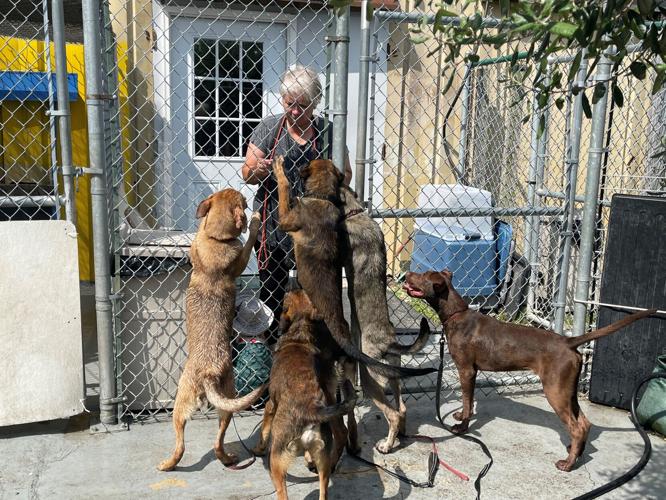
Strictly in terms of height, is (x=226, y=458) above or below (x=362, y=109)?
below

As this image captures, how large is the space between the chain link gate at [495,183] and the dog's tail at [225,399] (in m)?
1.75

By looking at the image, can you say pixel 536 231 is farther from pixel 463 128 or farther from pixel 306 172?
pixel 306 172

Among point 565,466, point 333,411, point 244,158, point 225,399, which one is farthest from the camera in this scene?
point 244,158

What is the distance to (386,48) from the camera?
847 cm

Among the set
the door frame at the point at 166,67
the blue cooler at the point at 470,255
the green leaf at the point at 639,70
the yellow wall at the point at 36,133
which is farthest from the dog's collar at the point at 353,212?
the door frame at the point at 166,67

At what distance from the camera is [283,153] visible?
4.61 metres

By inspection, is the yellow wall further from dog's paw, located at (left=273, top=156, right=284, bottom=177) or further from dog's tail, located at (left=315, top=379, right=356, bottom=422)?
dog's tail, located at (left=315, top=379, right=356, bottom=422)

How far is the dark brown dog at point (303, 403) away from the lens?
3264 mm

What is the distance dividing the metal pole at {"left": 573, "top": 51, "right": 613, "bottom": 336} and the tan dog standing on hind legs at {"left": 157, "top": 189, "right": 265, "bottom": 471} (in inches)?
104

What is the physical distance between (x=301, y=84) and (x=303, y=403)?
88.7 inches

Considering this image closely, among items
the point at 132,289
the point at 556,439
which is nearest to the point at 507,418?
the point at 556,439

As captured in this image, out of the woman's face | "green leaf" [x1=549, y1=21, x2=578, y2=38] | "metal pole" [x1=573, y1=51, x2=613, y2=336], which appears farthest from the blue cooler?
"green leaf" [x1=549, y1=21, x2=578, y2=38]

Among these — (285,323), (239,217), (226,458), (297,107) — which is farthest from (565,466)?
(297,107)

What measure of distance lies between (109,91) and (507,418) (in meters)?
3.61
